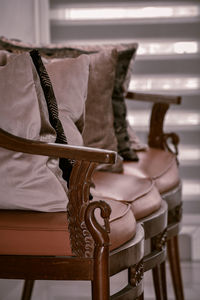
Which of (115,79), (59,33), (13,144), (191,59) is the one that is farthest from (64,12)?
(13,144)

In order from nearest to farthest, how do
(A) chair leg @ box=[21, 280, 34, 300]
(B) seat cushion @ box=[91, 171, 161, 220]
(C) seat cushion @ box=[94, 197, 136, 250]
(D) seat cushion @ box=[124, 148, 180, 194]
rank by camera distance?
(C) seat cushion @ box=[94, 197, 136, 250]
(B) seat cushion @ box=[91, 171, 161, 220]
(D) seat cushion @ box=[124, 148, 180, 194]
(A) chair leg @ box=[21, 280, 34, 300]

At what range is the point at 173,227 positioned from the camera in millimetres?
2441

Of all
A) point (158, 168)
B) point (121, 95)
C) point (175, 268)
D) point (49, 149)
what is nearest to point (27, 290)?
point (175, 268)

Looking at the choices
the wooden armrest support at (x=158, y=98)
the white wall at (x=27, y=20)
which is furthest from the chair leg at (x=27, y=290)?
the white wall at (x=27, y=20)

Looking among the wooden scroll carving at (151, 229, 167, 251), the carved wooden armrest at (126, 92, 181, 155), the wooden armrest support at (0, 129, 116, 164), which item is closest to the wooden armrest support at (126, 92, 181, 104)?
the carved wooden armrest at (126, 92, 181, 155)

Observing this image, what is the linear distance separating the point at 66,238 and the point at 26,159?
0.80 ft

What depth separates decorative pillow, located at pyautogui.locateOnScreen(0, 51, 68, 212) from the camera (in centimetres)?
155

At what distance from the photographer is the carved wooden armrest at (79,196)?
4.89ft

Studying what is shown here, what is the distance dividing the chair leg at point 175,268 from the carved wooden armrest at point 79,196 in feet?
3.76

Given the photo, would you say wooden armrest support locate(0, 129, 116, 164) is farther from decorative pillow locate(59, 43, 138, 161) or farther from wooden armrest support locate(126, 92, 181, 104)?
wooden armrest support locate(126, 92, 181, 104)

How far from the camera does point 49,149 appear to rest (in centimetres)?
152

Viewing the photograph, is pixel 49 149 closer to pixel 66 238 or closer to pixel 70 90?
pixel 66 238

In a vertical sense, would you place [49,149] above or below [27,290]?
above

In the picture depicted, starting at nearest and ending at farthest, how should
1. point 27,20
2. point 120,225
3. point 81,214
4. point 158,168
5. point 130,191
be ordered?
point 81,214 → point 120,225 → point 130,191 → point 158,168 → point 27,20
